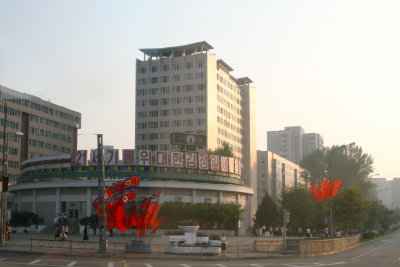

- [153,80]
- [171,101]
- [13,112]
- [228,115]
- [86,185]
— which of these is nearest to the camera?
[86,185]

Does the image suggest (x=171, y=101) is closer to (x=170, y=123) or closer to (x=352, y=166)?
(x=170, y=123)

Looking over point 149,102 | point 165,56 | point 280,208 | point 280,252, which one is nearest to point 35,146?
point 149,102

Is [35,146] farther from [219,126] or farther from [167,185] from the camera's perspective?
[167,185]

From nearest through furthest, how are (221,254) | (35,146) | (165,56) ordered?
1. (221,254)
2. (35,146)
3. (165,56)

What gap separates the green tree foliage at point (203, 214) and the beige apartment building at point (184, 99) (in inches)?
2087

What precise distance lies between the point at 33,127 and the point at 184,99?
3800 centimetres

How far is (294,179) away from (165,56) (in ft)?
258

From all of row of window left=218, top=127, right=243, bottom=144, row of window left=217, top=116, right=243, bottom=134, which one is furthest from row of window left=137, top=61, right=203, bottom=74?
row of window left=218, top=127, right=243, bottom=144

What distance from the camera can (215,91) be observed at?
135125 mm

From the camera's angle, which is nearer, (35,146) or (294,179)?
(35,146)

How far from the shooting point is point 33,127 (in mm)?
129875

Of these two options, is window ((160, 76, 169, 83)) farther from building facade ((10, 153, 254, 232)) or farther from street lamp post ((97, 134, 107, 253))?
street lamp post ((97, 134, 107, 253))

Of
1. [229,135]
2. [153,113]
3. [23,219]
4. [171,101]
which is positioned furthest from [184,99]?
[23,219]

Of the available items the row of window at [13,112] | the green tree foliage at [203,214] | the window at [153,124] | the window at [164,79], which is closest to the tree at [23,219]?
the green tree foliage at [203,214]
